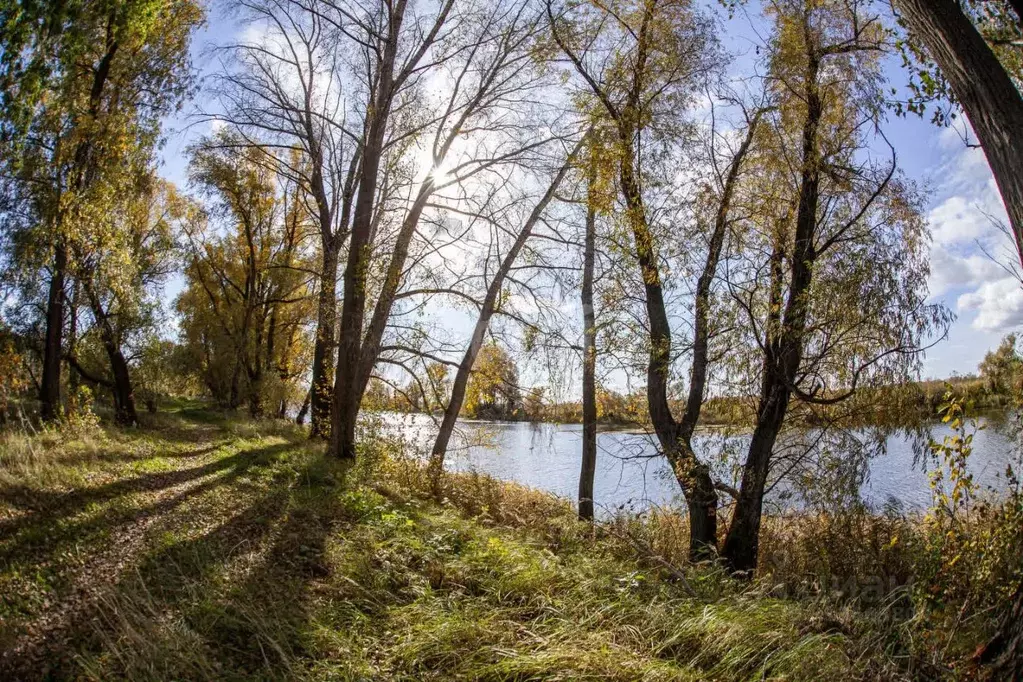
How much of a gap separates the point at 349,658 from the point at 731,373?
22.3 ft

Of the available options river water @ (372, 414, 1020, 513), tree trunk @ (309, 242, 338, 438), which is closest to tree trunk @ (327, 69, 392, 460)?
river water @ (372, 414, 1020, 513)

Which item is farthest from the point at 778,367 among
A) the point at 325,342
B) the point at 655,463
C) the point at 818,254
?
the point at 325,342

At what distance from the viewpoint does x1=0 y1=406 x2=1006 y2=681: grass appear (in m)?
3.22

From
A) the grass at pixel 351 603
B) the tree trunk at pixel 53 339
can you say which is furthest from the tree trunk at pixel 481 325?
the tree trunk at pixel 53 339

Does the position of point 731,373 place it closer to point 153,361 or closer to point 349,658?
point 349,658

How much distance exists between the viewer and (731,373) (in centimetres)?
873

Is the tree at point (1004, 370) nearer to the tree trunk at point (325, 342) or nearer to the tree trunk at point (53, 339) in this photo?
the tree trunk at point (325, 342)

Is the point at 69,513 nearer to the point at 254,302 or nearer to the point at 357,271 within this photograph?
the point at 357,271

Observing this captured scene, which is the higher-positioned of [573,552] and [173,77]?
[173,77]

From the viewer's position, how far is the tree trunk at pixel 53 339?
1051 centimetres

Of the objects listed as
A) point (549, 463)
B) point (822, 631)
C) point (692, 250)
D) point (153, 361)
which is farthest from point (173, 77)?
point (549, 463)

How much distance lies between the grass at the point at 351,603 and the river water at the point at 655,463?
271cm

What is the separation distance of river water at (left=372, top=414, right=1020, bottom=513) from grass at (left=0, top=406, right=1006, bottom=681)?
107 inches

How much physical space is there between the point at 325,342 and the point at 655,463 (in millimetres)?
8059
